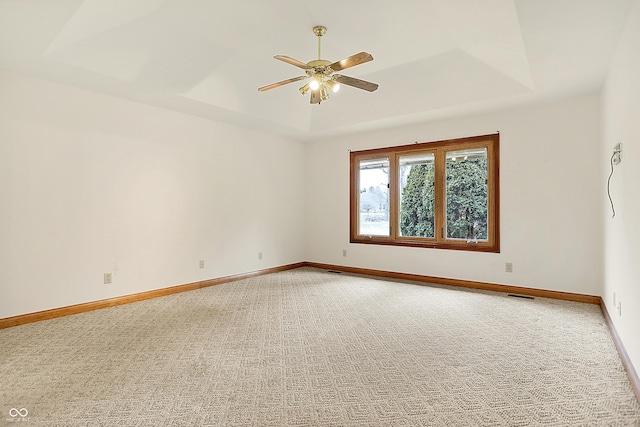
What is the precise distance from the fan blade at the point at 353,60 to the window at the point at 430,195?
2924 mm

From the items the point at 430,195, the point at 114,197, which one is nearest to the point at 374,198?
the point at 430,195

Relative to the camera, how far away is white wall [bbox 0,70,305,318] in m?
3.44

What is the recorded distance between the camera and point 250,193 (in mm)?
5797

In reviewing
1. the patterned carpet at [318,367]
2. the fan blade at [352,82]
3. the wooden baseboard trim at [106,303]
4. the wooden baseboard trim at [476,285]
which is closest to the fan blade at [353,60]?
the fan blade at [352,82]

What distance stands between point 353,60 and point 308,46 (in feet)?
4.11

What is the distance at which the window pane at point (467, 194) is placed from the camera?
→ 499 centimetres

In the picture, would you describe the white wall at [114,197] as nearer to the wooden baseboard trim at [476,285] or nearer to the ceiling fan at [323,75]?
the wooden baseboard trim at [476,285]

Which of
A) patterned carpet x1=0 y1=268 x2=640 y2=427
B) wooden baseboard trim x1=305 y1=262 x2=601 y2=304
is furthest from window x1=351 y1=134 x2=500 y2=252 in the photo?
patterned carpet x1=0 y1=268 x2=640 y2=427

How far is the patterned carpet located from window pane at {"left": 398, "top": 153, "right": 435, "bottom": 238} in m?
1.72

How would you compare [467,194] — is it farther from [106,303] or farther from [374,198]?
[106,303]

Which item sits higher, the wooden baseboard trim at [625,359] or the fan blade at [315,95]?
the fan blade at [315,95]

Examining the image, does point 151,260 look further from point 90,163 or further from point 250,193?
point 250,193

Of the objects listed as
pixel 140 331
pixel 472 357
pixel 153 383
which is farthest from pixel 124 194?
pixel 472 357

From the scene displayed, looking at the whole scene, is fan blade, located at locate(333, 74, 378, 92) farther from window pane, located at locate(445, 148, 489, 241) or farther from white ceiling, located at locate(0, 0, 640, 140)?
window pane, located at locate(445, 148, 489, 241)
